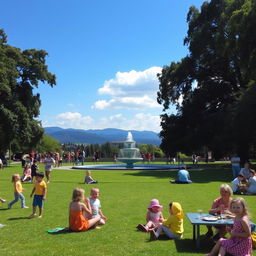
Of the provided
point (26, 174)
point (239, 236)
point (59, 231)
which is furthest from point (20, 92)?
point (239, 236)

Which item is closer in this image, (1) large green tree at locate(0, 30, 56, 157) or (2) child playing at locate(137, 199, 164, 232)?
(2) child playing at locate(137, 199, 164, 232)

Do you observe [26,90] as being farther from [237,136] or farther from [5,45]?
[237,136]

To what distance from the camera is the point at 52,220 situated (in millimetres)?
10336

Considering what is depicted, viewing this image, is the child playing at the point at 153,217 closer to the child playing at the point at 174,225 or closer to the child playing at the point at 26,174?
the child playing at the point at 174,225

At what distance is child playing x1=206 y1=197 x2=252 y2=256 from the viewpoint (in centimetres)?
632

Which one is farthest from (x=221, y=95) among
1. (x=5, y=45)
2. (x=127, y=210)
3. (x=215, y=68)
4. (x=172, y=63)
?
(x=127, y=210)

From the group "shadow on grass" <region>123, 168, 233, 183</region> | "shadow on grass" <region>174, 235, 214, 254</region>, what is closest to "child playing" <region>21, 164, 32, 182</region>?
"shadow on grass" <region>123, 168, 233, 183</region>

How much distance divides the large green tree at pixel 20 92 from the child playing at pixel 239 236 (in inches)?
1463

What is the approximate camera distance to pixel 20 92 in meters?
47.7

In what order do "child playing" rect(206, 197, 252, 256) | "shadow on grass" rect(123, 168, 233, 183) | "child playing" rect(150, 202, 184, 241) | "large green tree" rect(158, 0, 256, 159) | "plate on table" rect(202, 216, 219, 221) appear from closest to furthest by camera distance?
"child playing" rect(206, 197, 252, 256)
"plate on table" rect(202, 216, 219, 221)
"child playing" rect(150, 202, 184, 241)
"shadow on grass" rect(123, 168, 233, 183)
"large green tree" rect(158, 0, 256, 159)

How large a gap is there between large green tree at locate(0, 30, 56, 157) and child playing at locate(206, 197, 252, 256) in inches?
1463

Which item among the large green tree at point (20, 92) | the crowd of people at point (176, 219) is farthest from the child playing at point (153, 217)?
the large green tree at point (20, 92)

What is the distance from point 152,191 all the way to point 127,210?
5.34 metres

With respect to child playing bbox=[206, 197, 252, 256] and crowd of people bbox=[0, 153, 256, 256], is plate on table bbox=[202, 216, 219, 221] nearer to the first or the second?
crowd of people bbox=[0, 153, 256, 256]
